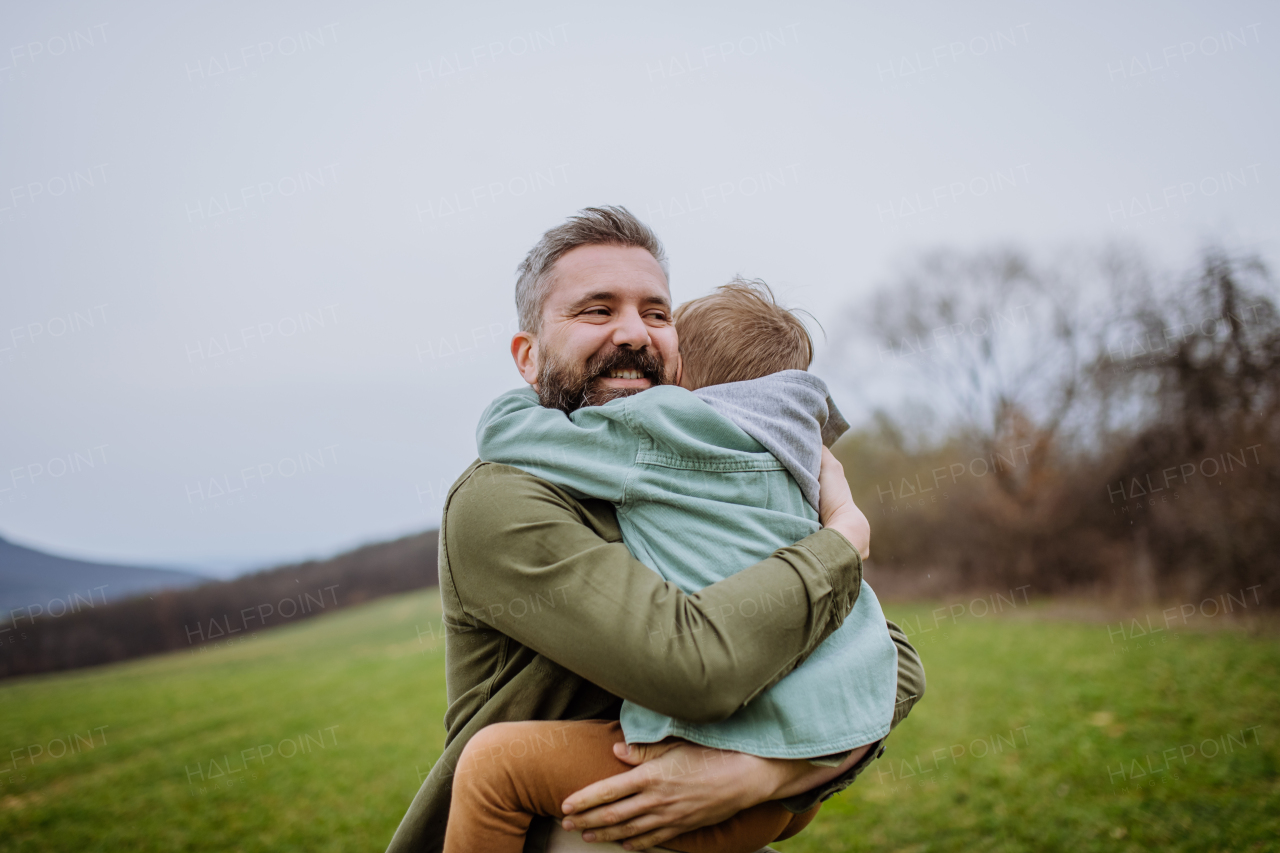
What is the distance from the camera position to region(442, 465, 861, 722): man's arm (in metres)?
1.20

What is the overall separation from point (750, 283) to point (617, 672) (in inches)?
53.4

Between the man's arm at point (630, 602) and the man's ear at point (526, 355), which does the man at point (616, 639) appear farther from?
the man's ear at point (526, 355)

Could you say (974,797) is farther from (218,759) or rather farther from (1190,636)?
(218,759)

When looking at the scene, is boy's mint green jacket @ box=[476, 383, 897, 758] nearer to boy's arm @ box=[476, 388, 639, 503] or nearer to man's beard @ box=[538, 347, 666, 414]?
boy's arm @ box=[476, 388, 639, 503]

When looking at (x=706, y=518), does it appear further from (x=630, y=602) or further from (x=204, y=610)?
(x=204, y=610)

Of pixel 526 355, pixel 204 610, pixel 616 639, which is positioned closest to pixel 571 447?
pixel 616 639

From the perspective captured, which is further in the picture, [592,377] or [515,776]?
[592,377]

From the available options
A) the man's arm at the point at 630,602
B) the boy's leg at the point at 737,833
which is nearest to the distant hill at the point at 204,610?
the man's arm at the point at 630,602

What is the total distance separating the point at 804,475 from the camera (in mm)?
1595

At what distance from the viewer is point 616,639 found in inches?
47.7

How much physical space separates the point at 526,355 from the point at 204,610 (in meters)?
33.7

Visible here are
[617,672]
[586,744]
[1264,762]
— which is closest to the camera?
[617,672]

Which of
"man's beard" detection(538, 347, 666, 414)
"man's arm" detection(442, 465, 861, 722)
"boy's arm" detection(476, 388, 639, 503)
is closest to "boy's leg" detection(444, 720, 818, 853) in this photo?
"man's arm" detection(442, 465, 861, 722)

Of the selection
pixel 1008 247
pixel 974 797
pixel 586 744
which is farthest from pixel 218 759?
pixel 1008 247
